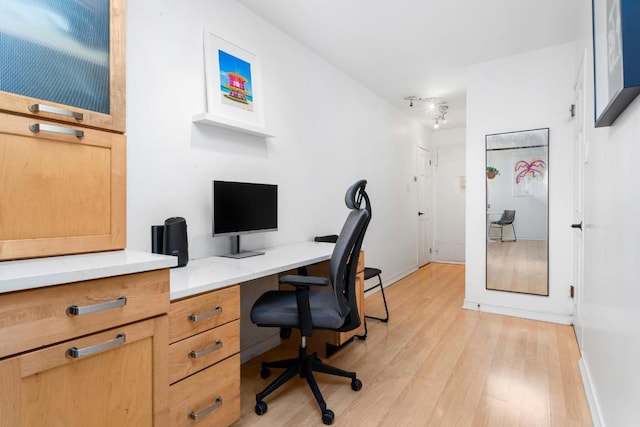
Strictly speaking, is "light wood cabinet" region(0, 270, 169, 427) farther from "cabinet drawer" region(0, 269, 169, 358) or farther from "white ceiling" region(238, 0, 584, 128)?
"white ceiling" region(238, 0, 584, 128)

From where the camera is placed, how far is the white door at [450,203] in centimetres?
622

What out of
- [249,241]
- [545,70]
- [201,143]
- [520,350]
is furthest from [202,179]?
[545,70]

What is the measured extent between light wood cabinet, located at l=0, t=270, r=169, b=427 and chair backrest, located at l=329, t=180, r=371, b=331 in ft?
2.80

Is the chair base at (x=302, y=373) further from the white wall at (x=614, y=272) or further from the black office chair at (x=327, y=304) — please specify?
the white wall at (x=614, y=272)

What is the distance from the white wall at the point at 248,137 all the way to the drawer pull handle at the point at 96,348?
78 centimetres

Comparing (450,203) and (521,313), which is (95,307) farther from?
(450,203)

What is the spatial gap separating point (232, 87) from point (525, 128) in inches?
113

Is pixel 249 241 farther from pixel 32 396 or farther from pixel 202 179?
pixel 32 396

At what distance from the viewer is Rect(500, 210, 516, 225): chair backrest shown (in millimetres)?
3451

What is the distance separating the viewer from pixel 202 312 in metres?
1.47

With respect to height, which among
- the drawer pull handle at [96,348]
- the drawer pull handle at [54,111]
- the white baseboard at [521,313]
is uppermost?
the drawer pull handle at [54,111]

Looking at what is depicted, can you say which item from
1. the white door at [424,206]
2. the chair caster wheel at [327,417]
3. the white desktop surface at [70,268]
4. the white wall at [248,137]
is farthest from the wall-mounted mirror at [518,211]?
the white desktop surface at [70,268]

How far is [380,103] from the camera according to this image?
4.52 meters

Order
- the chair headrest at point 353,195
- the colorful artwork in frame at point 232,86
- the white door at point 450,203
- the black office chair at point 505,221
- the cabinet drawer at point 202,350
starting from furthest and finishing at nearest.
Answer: the white door at point 450,203 < the black office chair at point 505,221 < the colorful artwork in frame at point 232,86 < the chair headrest at point 353,195 < the cabinet drawer at point 202,350
